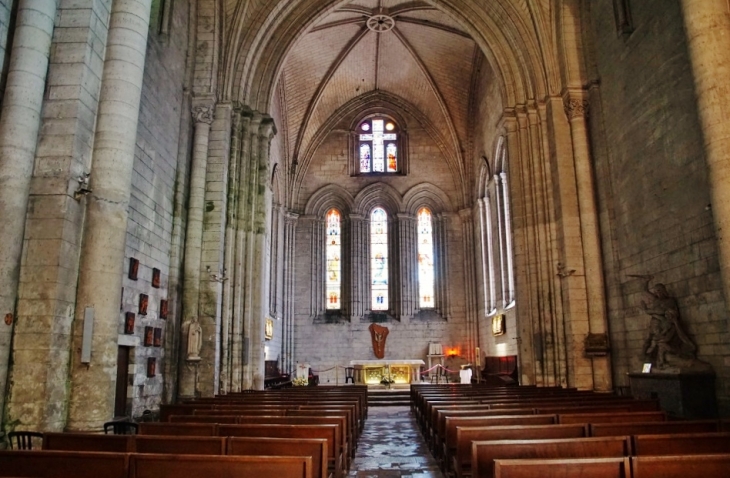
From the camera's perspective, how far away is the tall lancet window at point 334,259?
2675 centimetres

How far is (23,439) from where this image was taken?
19.1 feet

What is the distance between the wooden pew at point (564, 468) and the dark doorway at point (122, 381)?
8.78 metres

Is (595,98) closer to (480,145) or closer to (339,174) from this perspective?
(480,145)

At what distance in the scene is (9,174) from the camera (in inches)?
272

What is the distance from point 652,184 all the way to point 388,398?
10661mm

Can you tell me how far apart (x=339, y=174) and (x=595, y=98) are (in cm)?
1523

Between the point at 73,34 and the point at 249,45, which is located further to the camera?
the point at 249,45

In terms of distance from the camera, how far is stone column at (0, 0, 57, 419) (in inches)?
266

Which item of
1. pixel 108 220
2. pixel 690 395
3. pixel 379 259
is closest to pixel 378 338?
pixel 379 259

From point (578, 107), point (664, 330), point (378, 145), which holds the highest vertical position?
point (378, 145)

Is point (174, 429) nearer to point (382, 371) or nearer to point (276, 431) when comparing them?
point (276, 431)

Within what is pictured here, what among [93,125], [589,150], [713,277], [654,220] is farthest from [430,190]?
[93,125]

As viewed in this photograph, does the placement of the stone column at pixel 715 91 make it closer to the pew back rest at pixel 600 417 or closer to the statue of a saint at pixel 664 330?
the pew back rest at pixel 600 417

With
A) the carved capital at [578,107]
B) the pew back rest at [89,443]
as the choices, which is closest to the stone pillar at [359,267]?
the carved capital at [578,107]
